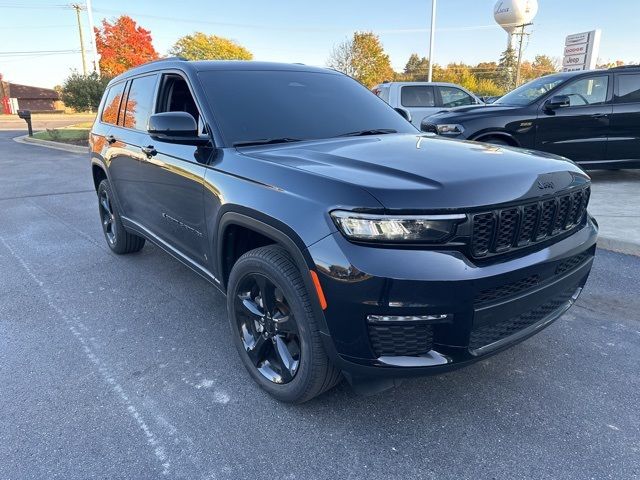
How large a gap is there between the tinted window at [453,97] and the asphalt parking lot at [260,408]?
922cm

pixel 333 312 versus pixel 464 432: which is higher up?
pixel 333 312

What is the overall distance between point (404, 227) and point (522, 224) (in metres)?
0.62

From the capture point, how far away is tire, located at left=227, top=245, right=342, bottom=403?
7.37ft

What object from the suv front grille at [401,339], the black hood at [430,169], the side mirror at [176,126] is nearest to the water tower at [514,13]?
the black hood at [430,169]

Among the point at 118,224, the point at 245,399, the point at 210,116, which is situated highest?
the point at 210,116

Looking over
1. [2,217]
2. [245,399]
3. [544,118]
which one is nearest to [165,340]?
[245,399]

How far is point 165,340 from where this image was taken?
3.35 metres

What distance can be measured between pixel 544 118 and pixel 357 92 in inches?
200

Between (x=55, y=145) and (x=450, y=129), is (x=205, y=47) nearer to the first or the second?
(x=55, y=145)

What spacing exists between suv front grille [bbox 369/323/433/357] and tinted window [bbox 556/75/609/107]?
720 centimetres

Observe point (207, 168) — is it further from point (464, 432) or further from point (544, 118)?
point (544, 118)

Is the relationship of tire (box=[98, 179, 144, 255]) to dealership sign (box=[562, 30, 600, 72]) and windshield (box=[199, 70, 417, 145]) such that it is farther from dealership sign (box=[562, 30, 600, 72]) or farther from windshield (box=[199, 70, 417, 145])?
dealership sign (box=[562, 30, 600, 72])

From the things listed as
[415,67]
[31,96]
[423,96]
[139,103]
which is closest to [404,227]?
[139,103]

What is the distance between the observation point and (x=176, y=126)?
2.77 metres
